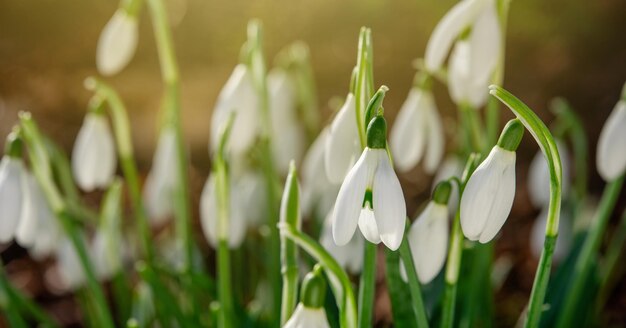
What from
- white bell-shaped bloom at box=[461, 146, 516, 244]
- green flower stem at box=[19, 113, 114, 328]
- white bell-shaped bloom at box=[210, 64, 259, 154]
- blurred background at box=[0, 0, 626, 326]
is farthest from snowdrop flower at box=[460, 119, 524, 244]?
blurred background at box=[0, 0, 626, 326]

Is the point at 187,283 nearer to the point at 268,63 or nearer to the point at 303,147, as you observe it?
the point at 303,147

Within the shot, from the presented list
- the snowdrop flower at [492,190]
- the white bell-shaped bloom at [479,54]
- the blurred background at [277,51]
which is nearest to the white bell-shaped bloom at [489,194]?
the snowdrop flower at [492,190]

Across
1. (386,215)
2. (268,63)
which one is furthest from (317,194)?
(268,63)

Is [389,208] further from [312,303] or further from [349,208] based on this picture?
[312,303]

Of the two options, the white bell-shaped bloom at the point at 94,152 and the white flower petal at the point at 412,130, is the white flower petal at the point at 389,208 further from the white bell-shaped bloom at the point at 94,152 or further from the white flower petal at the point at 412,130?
the white bell-shaped bloom at the point at 94,152

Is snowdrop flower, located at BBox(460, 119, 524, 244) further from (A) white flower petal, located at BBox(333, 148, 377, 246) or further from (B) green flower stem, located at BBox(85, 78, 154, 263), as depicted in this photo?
(B) green flower stem, located at BBox(85, 78, 154, 263)

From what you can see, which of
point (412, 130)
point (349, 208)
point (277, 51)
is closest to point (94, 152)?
point (412, 130)
